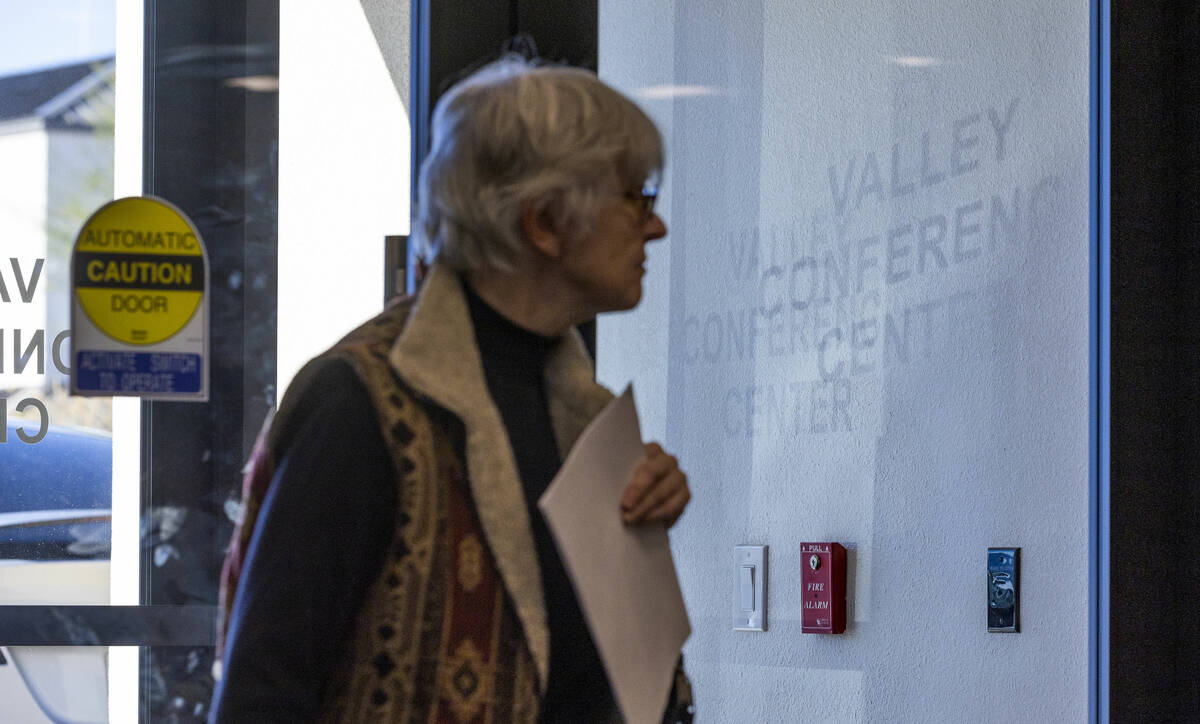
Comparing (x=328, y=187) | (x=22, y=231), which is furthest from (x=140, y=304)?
(x=328, y=187)

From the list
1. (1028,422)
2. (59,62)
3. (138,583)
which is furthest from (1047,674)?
(59,62)

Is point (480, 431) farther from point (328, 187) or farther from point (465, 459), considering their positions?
point (328, 187)

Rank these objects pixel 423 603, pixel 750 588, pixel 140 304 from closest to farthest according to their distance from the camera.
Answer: pixel 423 603, pixel 140 304, pixel 750 588

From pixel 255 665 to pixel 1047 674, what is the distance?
1251mm

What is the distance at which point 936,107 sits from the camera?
228 centimetres

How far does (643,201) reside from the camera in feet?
4.32

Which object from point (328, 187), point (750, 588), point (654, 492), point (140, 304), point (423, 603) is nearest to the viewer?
point (423, 603)

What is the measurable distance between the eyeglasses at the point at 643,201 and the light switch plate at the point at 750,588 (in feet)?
4.55

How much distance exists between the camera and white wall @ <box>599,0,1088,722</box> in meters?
2.01

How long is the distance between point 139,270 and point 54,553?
382 mm

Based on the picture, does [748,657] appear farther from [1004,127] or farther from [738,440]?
[1004,127]

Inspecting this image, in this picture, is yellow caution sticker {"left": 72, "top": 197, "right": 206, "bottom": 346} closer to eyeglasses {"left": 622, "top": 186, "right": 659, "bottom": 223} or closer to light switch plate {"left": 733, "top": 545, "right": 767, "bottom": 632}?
eyeglasses {"left": 622, "top": 186, "right": 659, "bottom": 223}

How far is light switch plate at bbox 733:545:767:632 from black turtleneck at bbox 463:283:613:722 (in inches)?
54.7

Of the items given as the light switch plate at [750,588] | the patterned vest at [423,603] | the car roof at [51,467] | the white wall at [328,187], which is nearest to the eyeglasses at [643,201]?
the patterned vest at [423,603]
